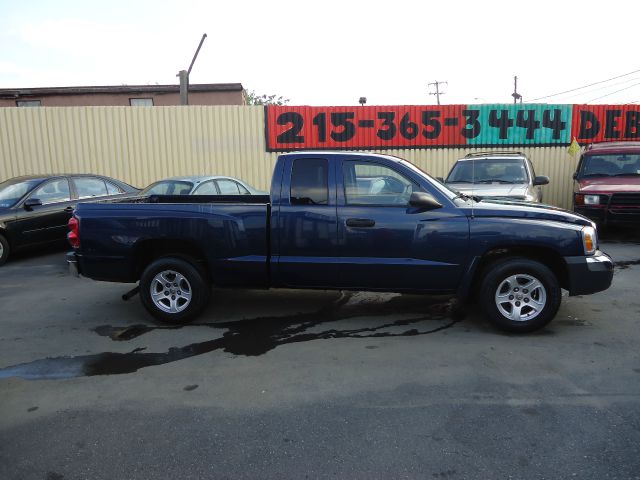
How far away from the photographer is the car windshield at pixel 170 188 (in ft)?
28.8

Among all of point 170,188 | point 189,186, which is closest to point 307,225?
point 189,186

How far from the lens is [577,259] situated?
15.2ft

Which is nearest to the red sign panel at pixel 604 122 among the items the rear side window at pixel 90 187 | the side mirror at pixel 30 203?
the rear side window at pixel 90 187

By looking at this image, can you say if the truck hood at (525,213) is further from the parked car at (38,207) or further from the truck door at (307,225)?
the parked car at (38,207)

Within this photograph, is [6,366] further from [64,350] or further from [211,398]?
[211,398]

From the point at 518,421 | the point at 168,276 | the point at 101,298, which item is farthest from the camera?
the point at 101,298

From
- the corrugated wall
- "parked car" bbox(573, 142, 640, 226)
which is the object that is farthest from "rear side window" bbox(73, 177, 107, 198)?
"parked car" bbox(573, 142, 640, 226)

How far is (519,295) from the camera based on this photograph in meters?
4.80

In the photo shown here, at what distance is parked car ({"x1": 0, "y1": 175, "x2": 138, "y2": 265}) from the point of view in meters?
8.47

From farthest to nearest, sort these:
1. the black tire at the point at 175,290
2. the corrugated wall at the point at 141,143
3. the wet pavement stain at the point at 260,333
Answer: the corrugated wall at the point at 141,143 < the black tire at the point at 175,290 < the wet pavement stain at the point at 260,333

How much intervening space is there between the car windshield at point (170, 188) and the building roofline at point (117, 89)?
16018 millimetres

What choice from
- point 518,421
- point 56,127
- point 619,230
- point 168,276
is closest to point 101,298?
point 168,276

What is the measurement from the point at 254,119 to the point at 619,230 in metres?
9.70

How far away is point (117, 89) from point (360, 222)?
886 inches
